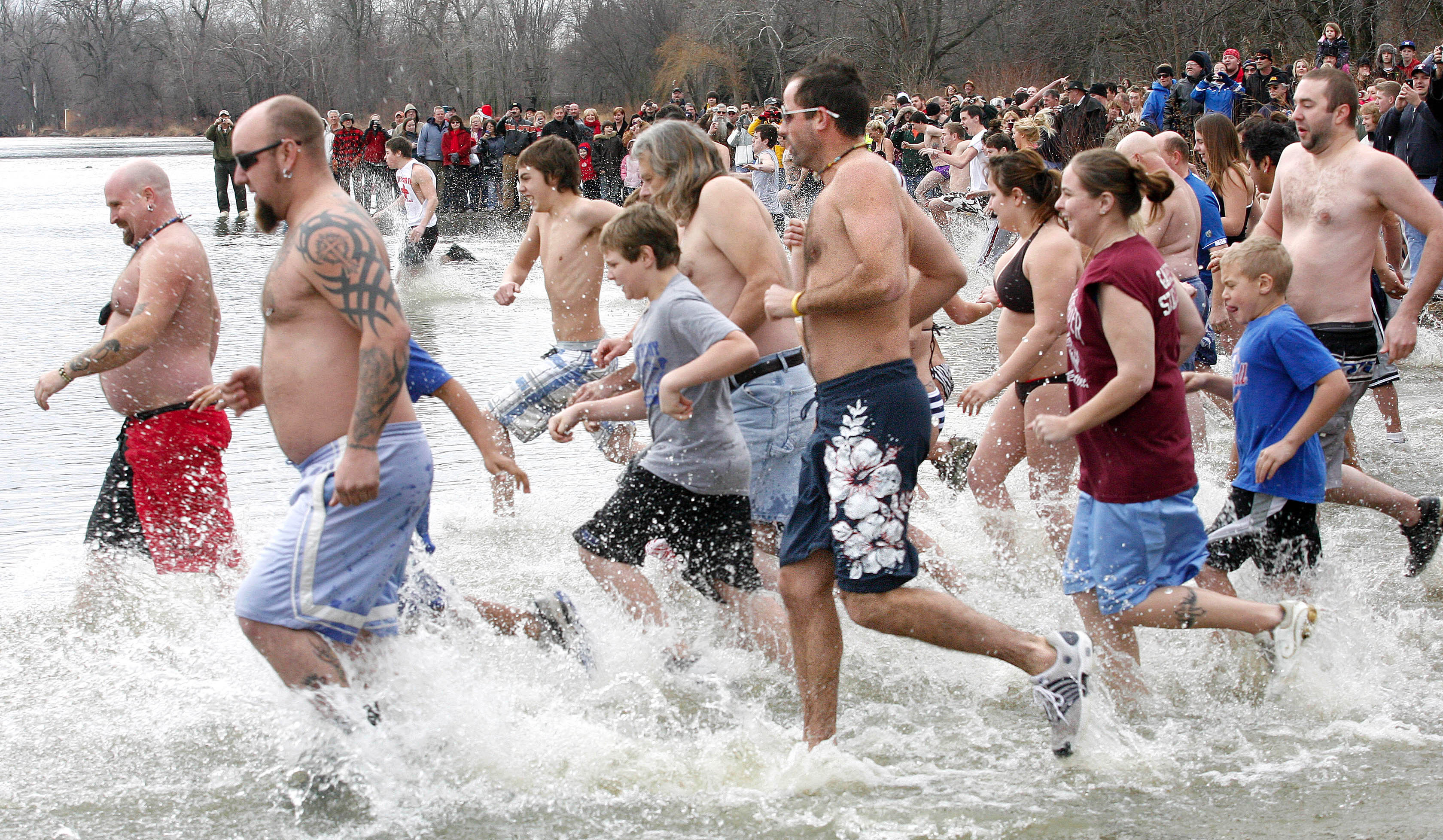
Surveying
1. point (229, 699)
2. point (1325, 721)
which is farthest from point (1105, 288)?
point (229, 699)

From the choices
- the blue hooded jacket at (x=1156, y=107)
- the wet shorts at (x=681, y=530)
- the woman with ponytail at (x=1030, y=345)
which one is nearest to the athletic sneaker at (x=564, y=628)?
the wet shorts at (x=681, y=530)

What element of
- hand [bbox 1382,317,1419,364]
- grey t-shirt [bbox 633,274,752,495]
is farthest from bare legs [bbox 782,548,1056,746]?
hand [bbox 1382,317,1419,364]

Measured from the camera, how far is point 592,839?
3215mm

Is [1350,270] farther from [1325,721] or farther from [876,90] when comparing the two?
[876,90]

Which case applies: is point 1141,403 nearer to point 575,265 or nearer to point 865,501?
point 865,501

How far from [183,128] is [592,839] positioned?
105 meters

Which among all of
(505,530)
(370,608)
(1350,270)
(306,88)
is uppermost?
(306,88)

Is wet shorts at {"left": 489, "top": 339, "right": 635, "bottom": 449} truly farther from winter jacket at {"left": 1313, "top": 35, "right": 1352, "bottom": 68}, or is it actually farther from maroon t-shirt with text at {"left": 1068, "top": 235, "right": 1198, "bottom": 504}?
winter jacket at {"left": 1313, "top": 35, "right": 1352, "bottom": 68}

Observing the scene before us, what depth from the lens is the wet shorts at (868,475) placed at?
3396 mm

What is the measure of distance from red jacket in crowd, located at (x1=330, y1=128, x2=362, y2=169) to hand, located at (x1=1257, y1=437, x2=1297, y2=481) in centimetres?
2369

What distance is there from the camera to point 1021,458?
16.9 feet

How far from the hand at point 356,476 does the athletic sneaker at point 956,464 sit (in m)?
3.24

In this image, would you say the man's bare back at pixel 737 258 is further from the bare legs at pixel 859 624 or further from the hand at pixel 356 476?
the hand at pixel 356 476

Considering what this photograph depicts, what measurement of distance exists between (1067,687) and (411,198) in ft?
37.8
